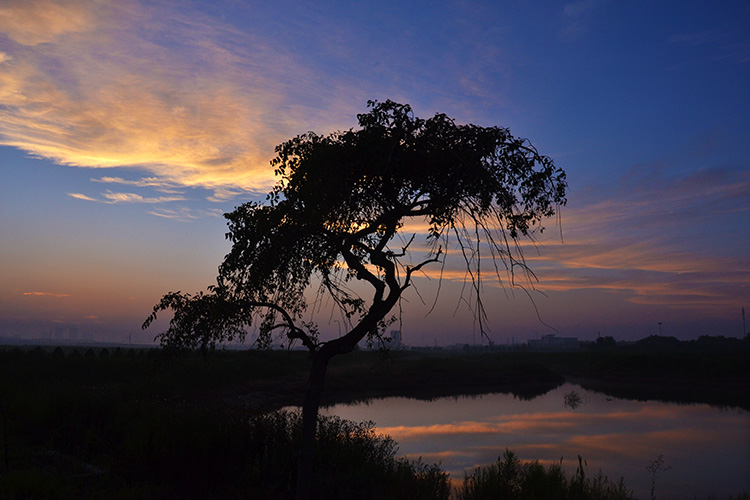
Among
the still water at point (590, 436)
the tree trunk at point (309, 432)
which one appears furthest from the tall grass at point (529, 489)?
the still water at point (590, 436)

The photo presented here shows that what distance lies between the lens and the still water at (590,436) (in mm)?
20672

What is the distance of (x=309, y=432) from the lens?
902 centimetres

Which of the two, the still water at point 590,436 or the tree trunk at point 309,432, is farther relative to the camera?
the still water at point 590,436

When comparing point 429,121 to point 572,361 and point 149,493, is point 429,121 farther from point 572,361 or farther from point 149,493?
point 572,361

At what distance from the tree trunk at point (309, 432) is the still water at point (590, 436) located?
36.2 feet

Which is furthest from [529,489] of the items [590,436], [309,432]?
[590,436]

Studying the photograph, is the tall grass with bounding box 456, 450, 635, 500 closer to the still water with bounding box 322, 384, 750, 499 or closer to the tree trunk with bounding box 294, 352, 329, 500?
the tree trunk with bounding box 294, 352, 329, 500

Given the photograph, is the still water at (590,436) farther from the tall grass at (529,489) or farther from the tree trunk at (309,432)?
the tree trunk at (309,432)

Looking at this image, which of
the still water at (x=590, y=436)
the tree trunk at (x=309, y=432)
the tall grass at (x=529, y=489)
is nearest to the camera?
the tree trunk at (x=309, y=432)

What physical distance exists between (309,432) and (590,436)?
25.8 m

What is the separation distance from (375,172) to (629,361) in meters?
78.6

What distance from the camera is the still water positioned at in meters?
20.7

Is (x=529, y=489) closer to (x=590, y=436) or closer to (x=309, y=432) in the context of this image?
(x=309, y=432)

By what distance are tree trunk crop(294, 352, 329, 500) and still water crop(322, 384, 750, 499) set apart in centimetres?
1102
